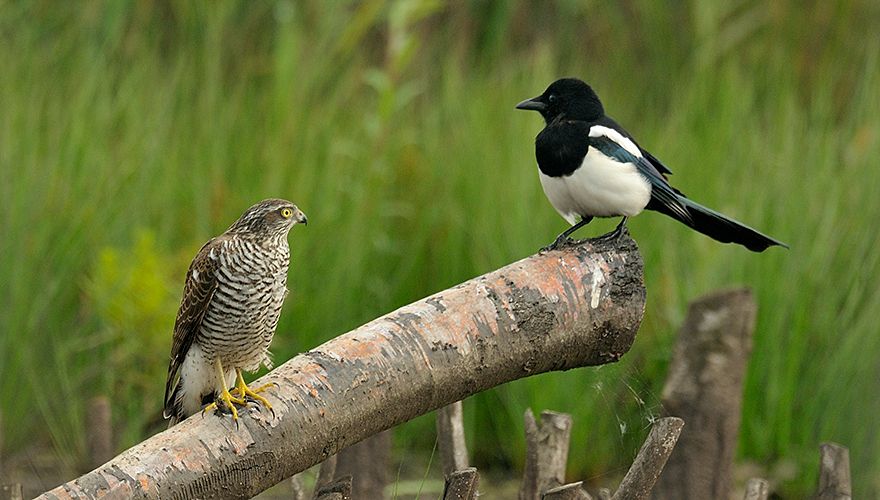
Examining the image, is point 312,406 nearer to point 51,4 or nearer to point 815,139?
point 815,139

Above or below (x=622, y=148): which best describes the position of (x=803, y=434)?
below

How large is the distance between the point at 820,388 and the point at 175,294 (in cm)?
213

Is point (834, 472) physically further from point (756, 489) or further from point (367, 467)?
point (367, 467)

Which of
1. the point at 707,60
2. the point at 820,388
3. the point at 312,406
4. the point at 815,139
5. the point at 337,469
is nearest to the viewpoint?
the point at 312,406

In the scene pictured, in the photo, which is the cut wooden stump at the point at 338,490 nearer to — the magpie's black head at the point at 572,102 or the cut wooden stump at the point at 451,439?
the cut wooden stump at the point at 451,439

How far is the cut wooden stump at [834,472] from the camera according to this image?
8.84ft

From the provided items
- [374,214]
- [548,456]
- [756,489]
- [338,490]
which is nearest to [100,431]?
[548,456]

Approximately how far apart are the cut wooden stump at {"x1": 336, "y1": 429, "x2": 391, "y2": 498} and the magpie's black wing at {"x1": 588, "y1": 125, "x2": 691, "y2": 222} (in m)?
0.79

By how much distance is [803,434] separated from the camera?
4410 mm

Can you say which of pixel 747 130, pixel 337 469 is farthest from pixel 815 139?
pixel 337 469

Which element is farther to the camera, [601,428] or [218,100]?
[218,100]

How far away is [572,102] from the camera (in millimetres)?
3018

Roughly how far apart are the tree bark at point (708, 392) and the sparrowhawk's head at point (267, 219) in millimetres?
1252

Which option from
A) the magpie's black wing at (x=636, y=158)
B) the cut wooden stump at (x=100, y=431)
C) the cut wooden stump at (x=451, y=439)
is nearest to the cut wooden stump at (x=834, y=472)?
the magpie's black wing at (x=636, y=158)
